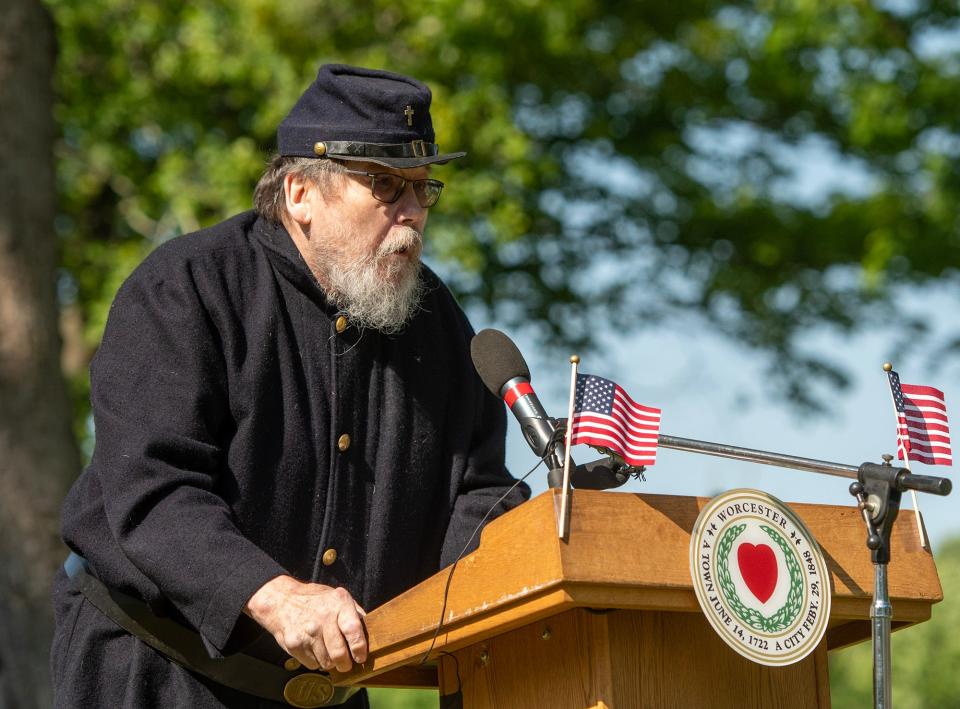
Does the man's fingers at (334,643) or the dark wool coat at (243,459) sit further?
the dark wool coat at (243,459)

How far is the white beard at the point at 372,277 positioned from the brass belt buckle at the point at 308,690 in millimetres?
847

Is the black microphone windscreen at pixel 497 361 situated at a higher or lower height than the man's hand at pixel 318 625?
higher

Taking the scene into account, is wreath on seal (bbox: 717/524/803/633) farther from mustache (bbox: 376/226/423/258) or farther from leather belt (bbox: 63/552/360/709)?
mustache (bbox: 376/226/423/258)

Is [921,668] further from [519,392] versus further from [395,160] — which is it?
[519,392]

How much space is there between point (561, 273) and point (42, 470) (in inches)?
278

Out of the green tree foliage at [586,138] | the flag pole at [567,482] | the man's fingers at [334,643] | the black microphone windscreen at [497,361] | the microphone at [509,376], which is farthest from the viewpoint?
the green tree foliage at [586,138]

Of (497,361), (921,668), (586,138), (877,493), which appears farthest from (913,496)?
(921,668)

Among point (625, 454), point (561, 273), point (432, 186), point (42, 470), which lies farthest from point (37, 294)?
point (561, 273)

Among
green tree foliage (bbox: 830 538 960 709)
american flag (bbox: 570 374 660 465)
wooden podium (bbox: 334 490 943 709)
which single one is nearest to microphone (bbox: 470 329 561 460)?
american flag (bbox: 570 374 660 465)

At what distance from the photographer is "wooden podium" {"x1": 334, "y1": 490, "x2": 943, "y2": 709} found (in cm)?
234

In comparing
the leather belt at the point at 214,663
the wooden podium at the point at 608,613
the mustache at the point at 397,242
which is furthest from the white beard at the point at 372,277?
the wooden podium at the point at 608,613

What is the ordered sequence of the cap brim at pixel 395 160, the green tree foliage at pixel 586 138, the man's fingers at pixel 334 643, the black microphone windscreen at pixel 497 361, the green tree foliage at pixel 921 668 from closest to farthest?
the man's fingers at pixel 334 643
the black microphone windscreen at pixel 497 361
the cap brim at pixel 395 160
the green tree foliage at pixel 586 138
the green tree foliage at pixel 921 668

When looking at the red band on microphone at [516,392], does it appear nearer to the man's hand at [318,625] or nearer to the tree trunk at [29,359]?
the man's hand at [318,625]

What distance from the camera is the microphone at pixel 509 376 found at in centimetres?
275
